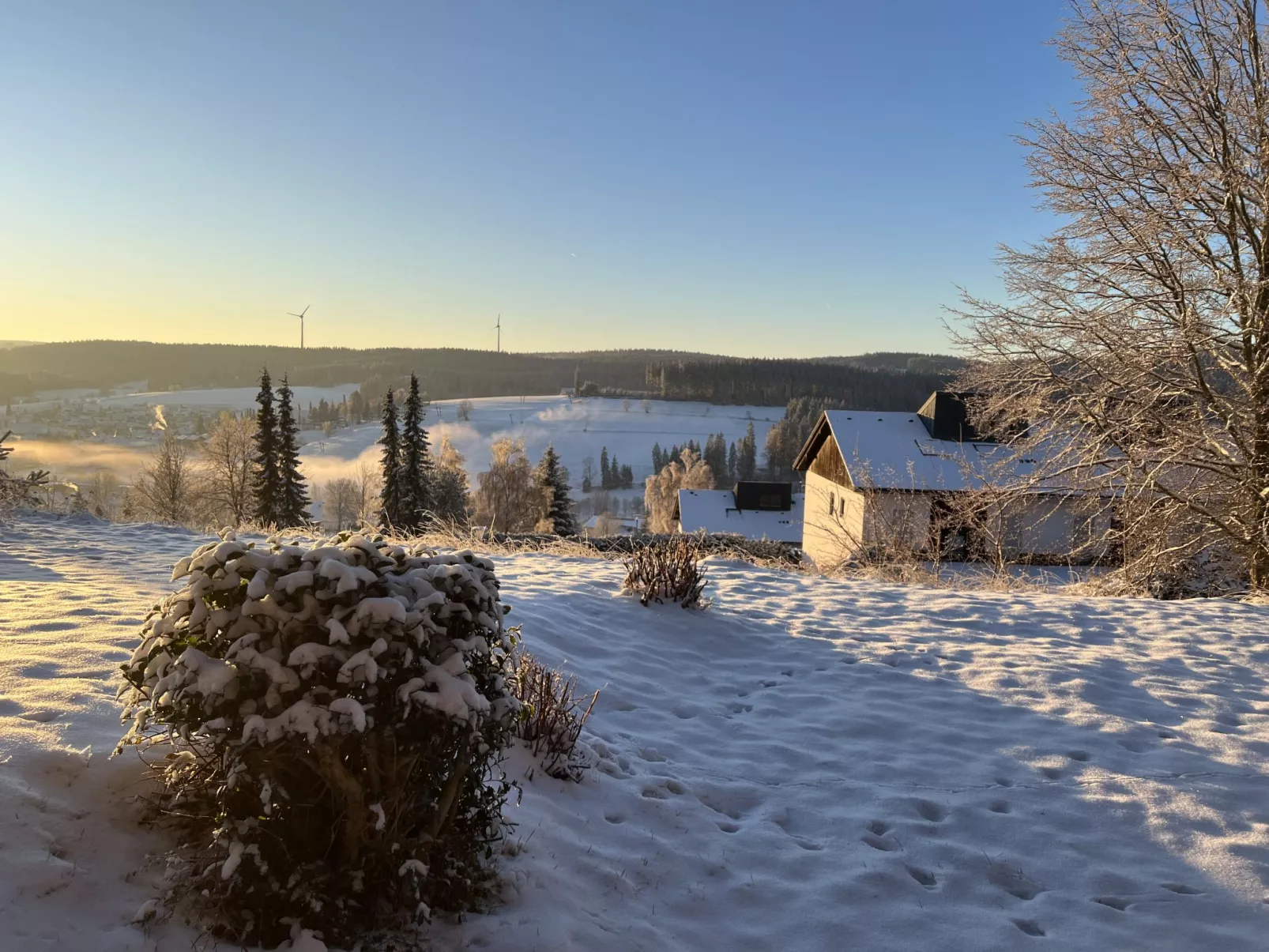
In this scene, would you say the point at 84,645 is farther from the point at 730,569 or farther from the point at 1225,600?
the point at 1225,600

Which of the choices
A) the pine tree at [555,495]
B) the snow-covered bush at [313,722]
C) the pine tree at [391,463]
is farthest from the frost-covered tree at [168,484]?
the snow-covered bush at [313,722]

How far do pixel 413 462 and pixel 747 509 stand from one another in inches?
711

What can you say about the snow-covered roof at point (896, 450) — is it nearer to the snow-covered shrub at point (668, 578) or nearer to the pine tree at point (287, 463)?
the snow-covered shrub at point (668, 578)

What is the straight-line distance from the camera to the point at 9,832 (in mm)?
2055

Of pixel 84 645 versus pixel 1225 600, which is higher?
pixel 84 645

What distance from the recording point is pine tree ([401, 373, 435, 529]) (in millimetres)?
33000

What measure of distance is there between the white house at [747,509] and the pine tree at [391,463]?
14272 millimetres

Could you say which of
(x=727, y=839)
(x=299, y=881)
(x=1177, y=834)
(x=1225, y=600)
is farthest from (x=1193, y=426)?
(x=299, y=881)

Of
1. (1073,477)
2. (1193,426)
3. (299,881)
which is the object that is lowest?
(299,881)

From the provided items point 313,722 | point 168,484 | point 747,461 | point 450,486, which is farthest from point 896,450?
point 747,461

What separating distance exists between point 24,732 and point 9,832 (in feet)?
2.01

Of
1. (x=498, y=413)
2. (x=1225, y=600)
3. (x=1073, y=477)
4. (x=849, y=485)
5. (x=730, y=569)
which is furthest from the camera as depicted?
(x=498, y=413)

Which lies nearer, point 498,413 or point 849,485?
point 849,485

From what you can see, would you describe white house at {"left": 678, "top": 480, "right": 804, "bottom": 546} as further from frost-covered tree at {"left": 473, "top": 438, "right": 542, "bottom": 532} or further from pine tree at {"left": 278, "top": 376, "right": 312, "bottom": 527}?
pine tree at {"left": 278, "top": 376, "right": 312, "bottom": 527}
